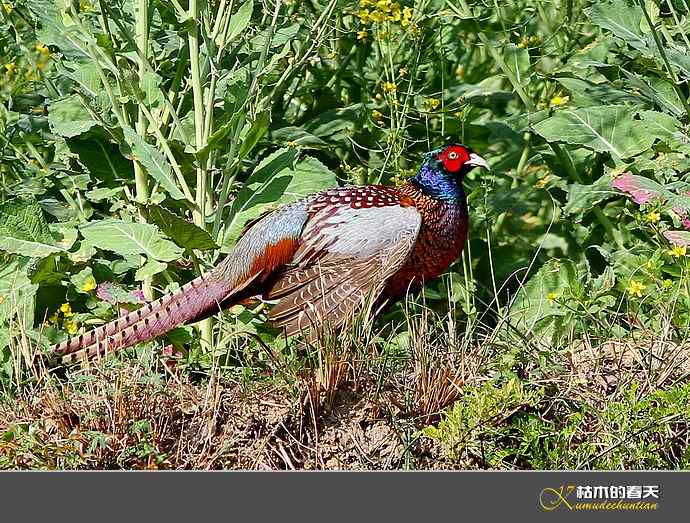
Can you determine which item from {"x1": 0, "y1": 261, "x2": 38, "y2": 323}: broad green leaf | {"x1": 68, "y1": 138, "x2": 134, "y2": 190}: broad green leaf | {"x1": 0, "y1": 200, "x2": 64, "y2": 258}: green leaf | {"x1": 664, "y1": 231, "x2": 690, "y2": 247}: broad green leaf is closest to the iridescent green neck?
{"x1": 664, "y1": 231, "x2": 690, "y2": 247}: broad green leaf

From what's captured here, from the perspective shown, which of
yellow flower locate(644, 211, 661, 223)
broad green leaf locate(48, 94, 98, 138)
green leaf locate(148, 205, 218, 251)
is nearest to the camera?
green leaf locate(148, 205, 218, 251)

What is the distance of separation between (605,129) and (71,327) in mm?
2363

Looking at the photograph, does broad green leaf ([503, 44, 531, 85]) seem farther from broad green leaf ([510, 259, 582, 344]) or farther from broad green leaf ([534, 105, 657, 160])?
broad green leaf ([510, 259, 582, 344])

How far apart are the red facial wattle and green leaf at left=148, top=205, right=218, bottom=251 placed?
1.07 m

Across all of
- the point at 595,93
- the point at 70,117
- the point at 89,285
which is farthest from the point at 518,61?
the point at 89,285

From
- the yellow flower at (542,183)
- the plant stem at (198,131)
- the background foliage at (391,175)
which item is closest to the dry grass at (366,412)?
the background foliage at (391,175)

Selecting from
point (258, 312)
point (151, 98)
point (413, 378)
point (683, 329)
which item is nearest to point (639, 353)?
point (683, 329)

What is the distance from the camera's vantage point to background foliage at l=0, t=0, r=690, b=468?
377 centimetres

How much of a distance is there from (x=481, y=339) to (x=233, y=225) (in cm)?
109

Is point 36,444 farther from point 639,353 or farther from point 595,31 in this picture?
point 595,31

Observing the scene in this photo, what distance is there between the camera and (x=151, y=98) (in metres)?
4.22

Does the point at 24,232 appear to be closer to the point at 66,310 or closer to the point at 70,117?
the point at 66,310

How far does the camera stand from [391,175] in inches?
209
